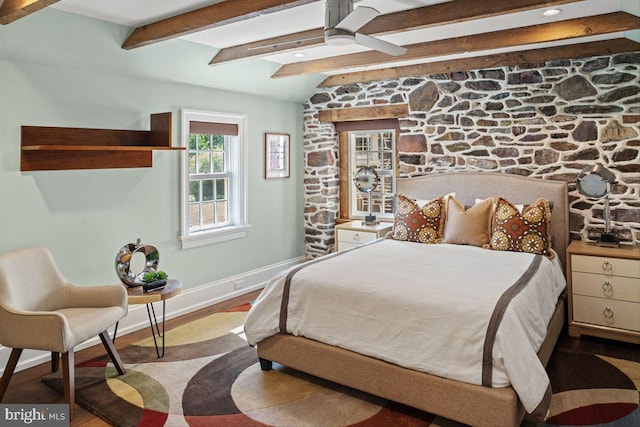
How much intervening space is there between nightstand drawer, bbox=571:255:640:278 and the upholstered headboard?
0.46 m

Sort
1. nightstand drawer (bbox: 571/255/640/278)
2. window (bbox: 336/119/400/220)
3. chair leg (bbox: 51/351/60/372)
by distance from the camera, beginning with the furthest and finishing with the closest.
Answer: window (bbox: 336/119/400/220)
nightstand drawer (bbox: 571/255/640/278)
chair leg (bbox: 51/351/60/372)

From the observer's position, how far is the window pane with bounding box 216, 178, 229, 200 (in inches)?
203

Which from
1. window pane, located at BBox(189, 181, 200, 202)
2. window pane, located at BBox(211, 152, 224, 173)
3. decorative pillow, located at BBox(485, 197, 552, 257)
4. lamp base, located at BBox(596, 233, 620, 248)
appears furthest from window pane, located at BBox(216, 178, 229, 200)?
lamp base, located at BBox(596, 233, 620, 248)

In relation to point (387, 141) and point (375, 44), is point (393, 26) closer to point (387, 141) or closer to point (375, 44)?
point (375, 44)

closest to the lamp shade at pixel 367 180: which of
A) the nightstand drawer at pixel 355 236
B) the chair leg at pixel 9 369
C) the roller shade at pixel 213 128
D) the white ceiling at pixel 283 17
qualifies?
the nightstand drawer at pixel 355 236

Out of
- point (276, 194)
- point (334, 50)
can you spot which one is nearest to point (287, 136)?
point (276, 194)

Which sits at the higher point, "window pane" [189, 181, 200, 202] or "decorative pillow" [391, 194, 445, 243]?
"window pane" [189, 181, 200, 202]

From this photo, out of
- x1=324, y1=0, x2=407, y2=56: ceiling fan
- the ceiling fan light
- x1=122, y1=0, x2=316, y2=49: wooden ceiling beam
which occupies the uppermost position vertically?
x1=122, y1=0, x2=316, y2=49: wooden ceiling beam

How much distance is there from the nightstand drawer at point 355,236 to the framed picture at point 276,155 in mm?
1104

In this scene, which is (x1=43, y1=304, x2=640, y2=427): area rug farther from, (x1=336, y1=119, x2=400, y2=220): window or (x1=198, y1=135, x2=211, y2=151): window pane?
(x1=336, y1=119, x2=400, y2=220): window

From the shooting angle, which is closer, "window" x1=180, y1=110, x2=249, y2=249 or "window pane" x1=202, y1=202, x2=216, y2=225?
"window" x1=180, y1=110, x2=249, y2=249

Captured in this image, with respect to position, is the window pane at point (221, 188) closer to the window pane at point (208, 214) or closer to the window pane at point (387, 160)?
the window pane at point (208, 214)

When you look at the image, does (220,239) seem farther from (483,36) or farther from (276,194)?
(483,36)

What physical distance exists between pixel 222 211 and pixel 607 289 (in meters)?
3.76
